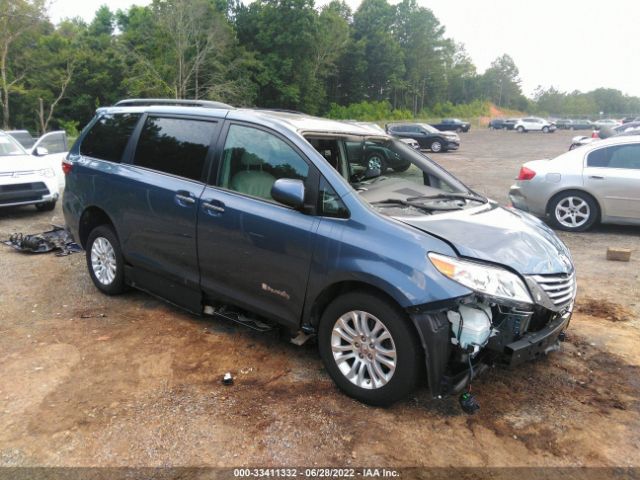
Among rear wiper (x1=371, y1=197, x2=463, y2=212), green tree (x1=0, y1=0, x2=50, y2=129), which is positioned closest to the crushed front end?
rear wiper (x1=371, y1=197, x2=463, y2=212)

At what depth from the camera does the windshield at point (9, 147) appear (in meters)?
9.47

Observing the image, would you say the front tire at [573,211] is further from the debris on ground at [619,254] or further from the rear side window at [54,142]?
the rear side window at [54,142]

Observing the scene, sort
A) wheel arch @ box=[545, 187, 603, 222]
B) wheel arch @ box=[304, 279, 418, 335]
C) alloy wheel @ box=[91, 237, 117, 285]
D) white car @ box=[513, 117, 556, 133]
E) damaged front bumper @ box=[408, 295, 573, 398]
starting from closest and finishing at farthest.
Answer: damaged front bumper @ box=[408, 295, 573, 398] → wheel arch @ box=[304, 279, 418, 335] → alloy wheel @ box=[91, 237, 117, 285] → wheel arch @ box=[545, 187, 603, 222] → white car @ box=[513, 117, 556, 133]

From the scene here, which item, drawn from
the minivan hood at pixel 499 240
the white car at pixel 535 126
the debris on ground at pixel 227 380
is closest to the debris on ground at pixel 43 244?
the debris on ground at pixel 227 380

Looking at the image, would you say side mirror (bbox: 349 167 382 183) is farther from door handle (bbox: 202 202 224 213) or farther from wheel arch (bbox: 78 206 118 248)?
wheel arch (bbox: 78 206 118 248)

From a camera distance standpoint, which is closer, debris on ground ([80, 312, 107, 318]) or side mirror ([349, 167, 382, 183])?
side mirror ([349, 167, 382, 183])

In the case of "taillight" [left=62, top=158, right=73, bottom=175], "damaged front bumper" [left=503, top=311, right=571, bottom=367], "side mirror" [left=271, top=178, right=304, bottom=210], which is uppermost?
"side mirror" [left=271, top=178, right=304, bottom=210]

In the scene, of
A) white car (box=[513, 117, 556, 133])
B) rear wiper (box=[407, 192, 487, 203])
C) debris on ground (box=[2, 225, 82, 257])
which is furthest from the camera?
white car (box=[513, 117, 556, 133])

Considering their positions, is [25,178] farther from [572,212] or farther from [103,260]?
[572,212]

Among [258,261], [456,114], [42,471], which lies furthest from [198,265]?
[456,114]

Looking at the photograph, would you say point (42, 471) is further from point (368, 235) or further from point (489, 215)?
point (489, 215)

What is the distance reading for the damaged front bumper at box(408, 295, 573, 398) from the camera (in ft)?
9.61

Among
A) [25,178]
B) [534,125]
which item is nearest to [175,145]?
[25,178]

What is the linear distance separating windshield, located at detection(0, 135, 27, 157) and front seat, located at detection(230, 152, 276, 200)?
24.4 feet
